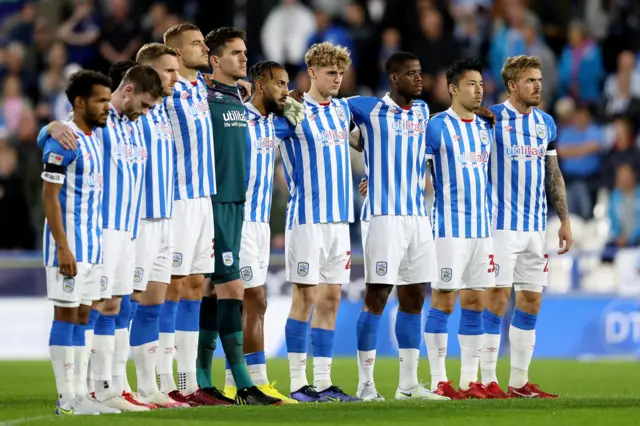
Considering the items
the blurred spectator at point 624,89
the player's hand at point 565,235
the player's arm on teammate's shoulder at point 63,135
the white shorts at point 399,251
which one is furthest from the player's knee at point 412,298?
the blurred spectator at point 624,89

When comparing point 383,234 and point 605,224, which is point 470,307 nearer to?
point 383,234

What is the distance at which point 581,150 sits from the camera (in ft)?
63.8

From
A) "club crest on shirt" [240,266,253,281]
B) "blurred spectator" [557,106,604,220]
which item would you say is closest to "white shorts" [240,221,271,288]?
"club crest on shirt" [240,266,253,281]

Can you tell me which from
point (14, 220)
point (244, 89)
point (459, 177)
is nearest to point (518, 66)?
point (459, 177)

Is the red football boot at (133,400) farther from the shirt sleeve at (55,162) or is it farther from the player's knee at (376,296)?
the player's knee at (376,296)

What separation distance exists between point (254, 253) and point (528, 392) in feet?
8.71

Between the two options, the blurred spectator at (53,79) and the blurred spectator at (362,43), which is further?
the blurred spectator at (53,79)

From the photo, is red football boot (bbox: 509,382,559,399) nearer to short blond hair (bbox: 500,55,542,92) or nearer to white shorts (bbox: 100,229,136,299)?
short blond hair (bbox: 500,55,542,92)

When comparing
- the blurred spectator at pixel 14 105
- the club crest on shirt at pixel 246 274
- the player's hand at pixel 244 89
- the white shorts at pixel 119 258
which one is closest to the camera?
the white shorts at pixel 119 258

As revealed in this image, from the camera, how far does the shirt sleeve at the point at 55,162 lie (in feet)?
28.7

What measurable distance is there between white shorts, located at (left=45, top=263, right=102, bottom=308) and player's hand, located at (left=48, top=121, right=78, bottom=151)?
32.3 inches

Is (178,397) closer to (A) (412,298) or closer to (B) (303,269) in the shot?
(B) (303,269)

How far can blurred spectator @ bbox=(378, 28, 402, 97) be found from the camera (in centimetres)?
2012

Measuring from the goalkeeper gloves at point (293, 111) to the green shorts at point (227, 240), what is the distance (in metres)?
0.84
